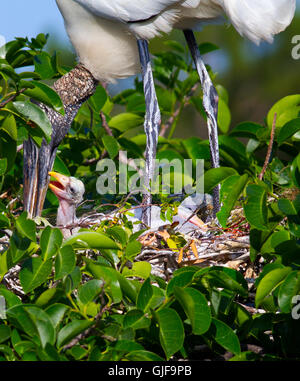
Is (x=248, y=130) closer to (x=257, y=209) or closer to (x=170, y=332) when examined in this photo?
(x=257, y=209)

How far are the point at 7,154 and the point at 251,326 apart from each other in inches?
36.2

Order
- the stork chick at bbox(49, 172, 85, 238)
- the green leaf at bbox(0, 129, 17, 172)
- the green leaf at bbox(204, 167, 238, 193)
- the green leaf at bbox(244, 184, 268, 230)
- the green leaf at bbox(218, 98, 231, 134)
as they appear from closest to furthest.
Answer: the green leaf at bbox(244, 184, 268, 230), the green leaf at bbox(204, 167, 238, 193), the green leaf at bbox(0, 129, 17, 172), the stork chick at bbox(49, 172, 85, 238), the green leaf at bbox(218, 98, 231, 134)

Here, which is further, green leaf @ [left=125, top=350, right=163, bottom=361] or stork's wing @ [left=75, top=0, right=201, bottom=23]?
stork's wing @ [left=75, top=0, right=201, bottom=23]

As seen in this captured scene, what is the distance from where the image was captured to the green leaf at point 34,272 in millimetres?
1513

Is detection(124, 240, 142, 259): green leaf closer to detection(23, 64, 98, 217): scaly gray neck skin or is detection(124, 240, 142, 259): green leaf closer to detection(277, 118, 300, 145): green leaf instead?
detection(277, 118, 300, 145): green leaf

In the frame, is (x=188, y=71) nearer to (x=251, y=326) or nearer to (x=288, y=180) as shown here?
(x=288, y=180)

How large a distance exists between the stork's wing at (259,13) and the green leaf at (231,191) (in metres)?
0.94

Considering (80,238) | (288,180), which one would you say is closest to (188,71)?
(288,180)

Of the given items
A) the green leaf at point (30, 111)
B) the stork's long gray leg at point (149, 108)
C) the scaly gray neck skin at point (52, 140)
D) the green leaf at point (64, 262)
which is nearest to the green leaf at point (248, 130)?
the stork's long gray leg at point (149, 108)

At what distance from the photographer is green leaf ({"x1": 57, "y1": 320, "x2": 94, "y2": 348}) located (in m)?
1.35

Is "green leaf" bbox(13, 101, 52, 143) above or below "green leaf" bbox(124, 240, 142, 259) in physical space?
above

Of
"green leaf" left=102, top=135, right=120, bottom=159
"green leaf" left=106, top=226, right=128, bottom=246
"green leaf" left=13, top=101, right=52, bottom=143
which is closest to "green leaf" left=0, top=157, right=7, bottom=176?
"green leaf" left=13, top=101, right=52, bottom=143

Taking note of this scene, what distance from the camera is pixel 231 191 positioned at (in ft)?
5.54

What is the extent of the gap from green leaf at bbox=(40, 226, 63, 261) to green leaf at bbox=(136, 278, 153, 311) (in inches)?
8.6
